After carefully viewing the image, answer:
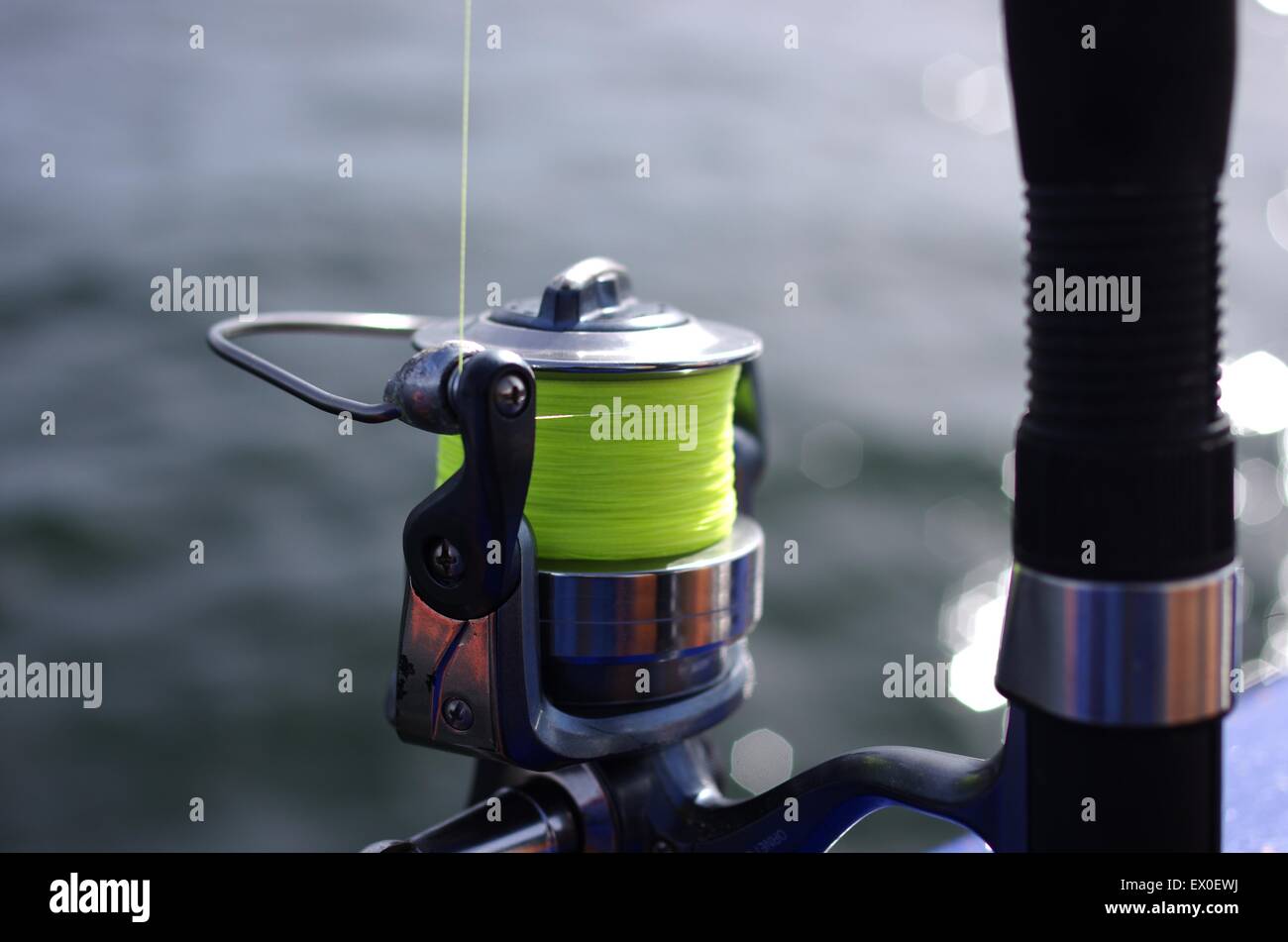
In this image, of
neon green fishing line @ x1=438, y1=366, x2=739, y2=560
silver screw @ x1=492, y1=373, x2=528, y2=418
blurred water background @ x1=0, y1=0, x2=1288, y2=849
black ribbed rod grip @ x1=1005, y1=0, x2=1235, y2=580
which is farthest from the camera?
blurred water background @ x1=0, y1=0, x2=1288, y2=849

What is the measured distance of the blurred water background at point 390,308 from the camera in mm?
3797

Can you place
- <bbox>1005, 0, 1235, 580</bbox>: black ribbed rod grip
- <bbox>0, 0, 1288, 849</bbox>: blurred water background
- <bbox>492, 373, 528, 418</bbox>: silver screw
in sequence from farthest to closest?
<bbox>0, 0, 1288, 849</bbox>: blurred water background, <bbox>492, 373, 528, 418</bbox>: silver screw, <bbox>1005, 0, 1235, 580</bbox>: black ribbed rod grip

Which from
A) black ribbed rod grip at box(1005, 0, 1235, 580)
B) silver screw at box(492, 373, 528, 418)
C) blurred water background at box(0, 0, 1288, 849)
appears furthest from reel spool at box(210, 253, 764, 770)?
blurred water background at box(0, 0, 1288, 849)

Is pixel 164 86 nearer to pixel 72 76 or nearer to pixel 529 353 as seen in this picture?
pixel 72 76

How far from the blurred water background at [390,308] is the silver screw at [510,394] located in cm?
268

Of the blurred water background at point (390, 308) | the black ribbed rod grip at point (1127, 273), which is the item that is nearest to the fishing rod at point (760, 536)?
the black ribbed rod grip at point (1127, 273)

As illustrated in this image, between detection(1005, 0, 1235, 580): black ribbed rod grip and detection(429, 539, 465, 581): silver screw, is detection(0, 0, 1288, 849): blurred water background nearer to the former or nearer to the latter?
detection(429, 539, 465, 581): silver screw

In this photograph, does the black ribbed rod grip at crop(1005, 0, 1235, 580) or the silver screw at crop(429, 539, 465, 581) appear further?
the silver screw at crop(429, 539, 465, 581)

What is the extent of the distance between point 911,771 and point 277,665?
3.05m

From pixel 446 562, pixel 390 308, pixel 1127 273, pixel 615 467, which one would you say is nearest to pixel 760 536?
pixel 615 467

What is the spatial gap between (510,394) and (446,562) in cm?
14

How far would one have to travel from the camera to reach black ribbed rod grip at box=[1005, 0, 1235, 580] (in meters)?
0.80

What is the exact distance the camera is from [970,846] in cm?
162

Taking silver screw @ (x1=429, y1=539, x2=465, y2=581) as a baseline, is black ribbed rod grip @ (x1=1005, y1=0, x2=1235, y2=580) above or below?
above
